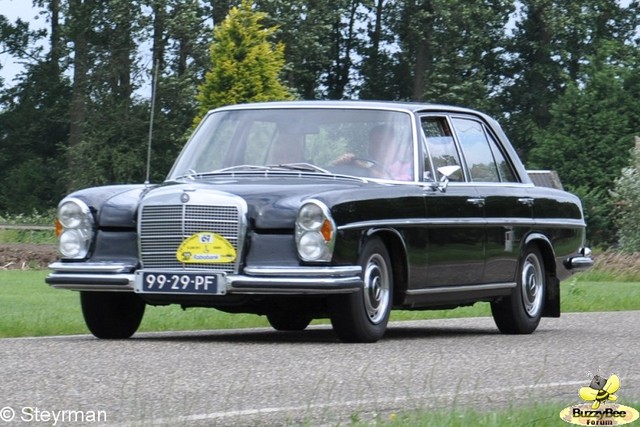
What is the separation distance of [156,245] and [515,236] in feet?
10.7

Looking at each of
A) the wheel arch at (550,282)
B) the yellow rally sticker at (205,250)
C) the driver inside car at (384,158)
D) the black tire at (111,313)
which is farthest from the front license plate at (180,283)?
the wheel arch at (550,282)

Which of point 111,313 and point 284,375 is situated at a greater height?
point 284,375

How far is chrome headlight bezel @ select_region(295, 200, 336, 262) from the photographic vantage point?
987 cm

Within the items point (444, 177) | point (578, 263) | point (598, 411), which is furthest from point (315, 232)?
point (578, 263)

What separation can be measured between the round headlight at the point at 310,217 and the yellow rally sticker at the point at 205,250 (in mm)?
473

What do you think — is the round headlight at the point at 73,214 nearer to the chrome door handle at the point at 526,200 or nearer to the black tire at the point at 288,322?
the black tire at the point at 288,322

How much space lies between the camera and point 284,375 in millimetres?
8070

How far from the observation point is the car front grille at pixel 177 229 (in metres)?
9.99

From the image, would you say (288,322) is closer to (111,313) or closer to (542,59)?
(111,313)

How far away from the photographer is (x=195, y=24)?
162 ft

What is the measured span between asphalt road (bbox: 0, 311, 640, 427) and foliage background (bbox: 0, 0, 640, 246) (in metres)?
34.2

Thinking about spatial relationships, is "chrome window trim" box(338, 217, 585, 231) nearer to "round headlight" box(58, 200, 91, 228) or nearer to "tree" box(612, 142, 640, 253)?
"round headlight" box(58, 200, 91, 228)

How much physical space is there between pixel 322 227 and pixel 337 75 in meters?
51.5

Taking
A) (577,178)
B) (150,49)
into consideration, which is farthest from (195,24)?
(577,178)
